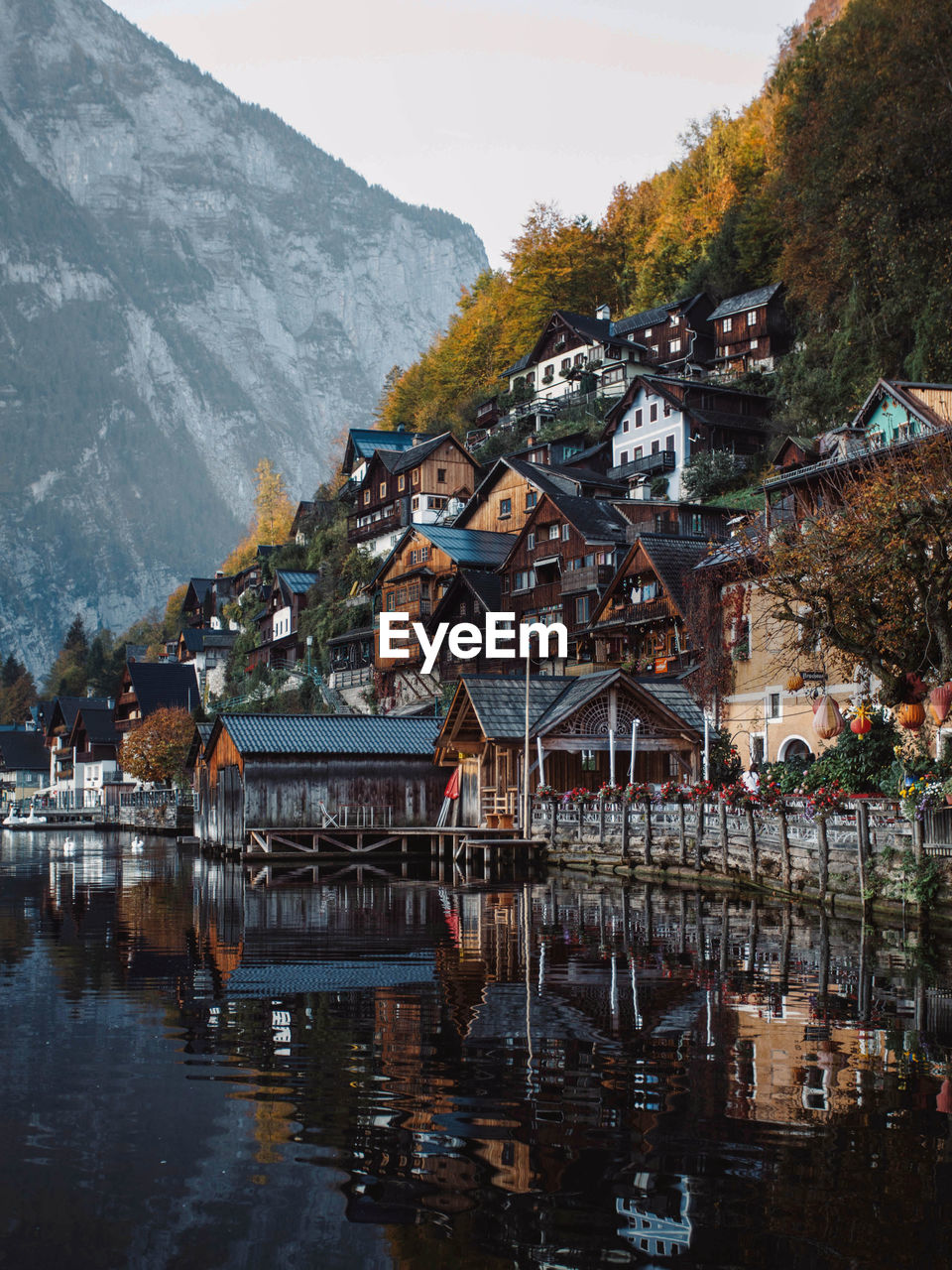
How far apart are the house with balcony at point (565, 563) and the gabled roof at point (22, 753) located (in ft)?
277

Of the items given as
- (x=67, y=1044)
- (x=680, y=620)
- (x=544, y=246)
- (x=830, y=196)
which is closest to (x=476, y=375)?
(x=544, y=246)

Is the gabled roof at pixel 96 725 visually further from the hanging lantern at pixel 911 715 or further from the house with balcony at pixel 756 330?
the hanging lantern at pixel 911 715

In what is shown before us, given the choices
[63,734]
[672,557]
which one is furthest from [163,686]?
[672,557]

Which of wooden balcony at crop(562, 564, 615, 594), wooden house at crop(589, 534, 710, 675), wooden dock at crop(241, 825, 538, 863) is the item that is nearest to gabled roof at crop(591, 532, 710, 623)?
wooden house at crop(589, 534, 710, 675)

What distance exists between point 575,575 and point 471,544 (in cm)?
1436

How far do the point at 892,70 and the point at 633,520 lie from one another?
82.5ft

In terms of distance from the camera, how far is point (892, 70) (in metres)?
60.9

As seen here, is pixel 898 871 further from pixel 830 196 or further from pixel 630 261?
pixel 630 261

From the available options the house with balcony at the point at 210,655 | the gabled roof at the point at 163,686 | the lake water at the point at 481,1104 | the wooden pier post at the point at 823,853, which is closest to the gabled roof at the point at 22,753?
the house with balcony at the point at 210,655

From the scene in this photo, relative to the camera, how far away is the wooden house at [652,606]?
54406 millimetres

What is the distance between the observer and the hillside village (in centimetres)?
4669

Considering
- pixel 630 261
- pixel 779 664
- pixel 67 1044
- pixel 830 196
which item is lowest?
pixel 67 1044

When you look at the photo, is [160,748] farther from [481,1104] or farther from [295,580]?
[481,1104]

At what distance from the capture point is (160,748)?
95062 millimetres
